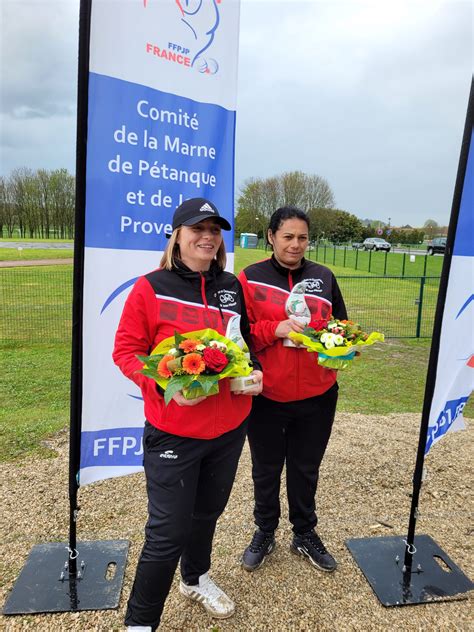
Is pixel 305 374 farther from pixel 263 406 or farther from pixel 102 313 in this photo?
pixel 102 313

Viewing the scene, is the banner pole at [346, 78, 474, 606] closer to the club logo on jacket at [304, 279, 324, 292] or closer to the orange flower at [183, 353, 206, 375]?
the club logo on jacket at [304, 279, 324, 292]

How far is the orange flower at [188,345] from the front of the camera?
1.99m

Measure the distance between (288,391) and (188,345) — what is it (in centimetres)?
100

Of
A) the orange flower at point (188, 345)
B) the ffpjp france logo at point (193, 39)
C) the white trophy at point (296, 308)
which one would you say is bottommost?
the orange flower at point (188, 345)

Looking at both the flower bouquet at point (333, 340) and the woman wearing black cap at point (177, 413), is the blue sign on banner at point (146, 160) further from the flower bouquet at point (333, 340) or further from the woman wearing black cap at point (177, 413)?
the flower bouquet at point (333, 340)

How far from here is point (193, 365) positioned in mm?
1920

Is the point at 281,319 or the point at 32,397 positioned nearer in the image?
the point at 281,319

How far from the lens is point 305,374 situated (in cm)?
278

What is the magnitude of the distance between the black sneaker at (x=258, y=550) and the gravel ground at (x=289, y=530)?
54 millimetres

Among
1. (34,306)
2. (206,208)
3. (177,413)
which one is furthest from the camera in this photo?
(34,306)

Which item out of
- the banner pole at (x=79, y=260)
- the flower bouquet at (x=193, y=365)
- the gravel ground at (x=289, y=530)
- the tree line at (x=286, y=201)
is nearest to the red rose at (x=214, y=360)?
the flower bouquet at (x=193, y=365)

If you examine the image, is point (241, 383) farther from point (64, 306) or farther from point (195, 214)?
point (64, 306)

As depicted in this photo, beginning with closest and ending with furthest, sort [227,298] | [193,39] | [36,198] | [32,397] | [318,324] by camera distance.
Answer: [227,298] < [318,324] < [193,39] < [32,397] < [36,198]

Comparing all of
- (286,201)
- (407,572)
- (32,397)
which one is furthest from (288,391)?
(286,201)
